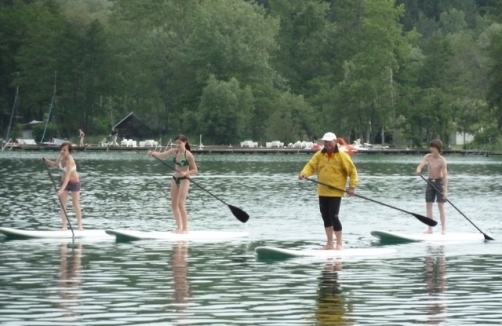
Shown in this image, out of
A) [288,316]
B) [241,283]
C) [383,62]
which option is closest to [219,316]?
[288,316]

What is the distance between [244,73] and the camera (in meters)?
135

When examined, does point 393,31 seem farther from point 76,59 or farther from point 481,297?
point 481,297

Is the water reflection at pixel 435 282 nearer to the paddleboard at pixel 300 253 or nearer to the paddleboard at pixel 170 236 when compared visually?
the paddleboard at pixel 300 253

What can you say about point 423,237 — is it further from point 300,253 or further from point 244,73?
point 244,73

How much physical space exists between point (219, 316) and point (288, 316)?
0.81 metres

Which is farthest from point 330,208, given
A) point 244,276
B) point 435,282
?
point 435,282

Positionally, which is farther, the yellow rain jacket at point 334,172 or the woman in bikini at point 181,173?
the woman in bikini at point 181,173

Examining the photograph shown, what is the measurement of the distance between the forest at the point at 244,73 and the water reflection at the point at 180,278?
94.3 m

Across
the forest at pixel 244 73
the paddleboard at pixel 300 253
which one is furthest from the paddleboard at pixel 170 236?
the forest at pixel 244 73

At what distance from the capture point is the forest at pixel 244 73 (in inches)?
5148

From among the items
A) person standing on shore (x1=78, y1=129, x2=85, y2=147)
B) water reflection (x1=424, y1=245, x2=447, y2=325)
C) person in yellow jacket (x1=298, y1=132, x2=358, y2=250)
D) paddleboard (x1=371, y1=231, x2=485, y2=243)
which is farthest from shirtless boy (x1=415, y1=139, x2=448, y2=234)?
person standing on shore (x1=78, y1=129, x2=85, y2=147)

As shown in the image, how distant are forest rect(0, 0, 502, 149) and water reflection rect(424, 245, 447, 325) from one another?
94.2m

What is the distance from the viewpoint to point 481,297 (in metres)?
20.5

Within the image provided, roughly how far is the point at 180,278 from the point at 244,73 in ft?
371
